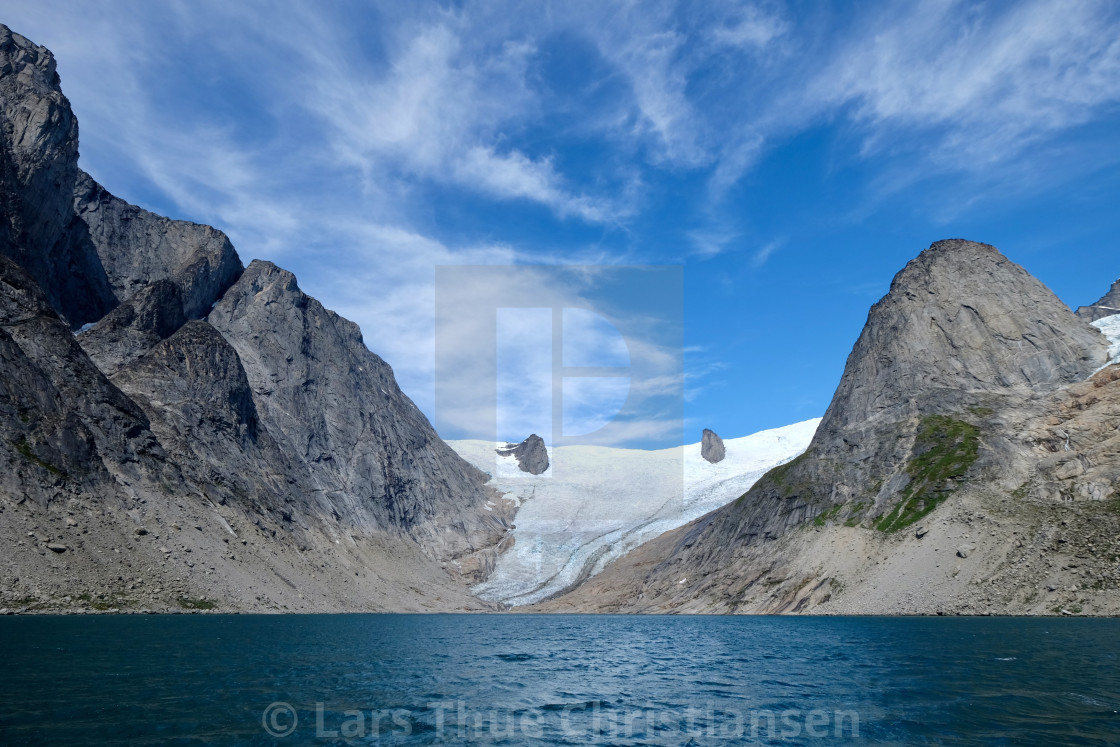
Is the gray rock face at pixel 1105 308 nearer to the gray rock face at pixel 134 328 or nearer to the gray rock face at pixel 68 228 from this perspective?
the gray rock face at pixel 134 328

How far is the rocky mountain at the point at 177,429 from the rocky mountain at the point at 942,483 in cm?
4886

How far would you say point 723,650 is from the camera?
54438 millimetres

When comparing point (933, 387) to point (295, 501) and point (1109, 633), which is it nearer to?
point (1109, 633)

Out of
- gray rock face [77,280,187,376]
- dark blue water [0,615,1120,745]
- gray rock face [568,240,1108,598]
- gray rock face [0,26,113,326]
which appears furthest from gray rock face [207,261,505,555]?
dark blue water [0,615,1120,745]

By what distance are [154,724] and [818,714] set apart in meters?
22.9

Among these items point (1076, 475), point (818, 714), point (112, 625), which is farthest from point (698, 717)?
point (1076, 475)

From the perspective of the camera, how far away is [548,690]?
34688mm

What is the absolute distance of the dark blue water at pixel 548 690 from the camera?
76.7ft

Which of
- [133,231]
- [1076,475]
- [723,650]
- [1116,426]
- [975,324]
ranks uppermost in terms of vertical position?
[133,231]

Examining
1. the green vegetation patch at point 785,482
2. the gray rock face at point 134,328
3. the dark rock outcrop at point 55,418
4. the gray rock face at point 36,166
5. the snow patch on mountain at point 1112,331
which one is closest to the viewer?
the dark rock outcrop at point 55,418

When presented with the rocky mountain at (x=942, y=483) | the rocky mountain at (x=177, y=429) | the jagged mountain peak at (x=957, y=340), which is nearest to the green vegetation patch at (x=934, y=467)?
the rocky mountain at (x=942, y=483)

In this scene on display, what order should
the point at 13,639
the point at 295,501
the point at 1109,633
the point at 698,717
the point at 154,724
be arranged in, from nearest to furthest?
the point at 154,724, the point at 698,717, the point at 13,639, the point at 1109,633, the point at 295,501

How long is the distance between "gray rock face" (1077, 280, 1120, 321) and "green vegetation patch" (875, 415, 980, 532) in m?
44.1

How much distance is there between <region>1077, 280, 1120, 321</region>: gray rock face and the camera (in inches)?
5655
